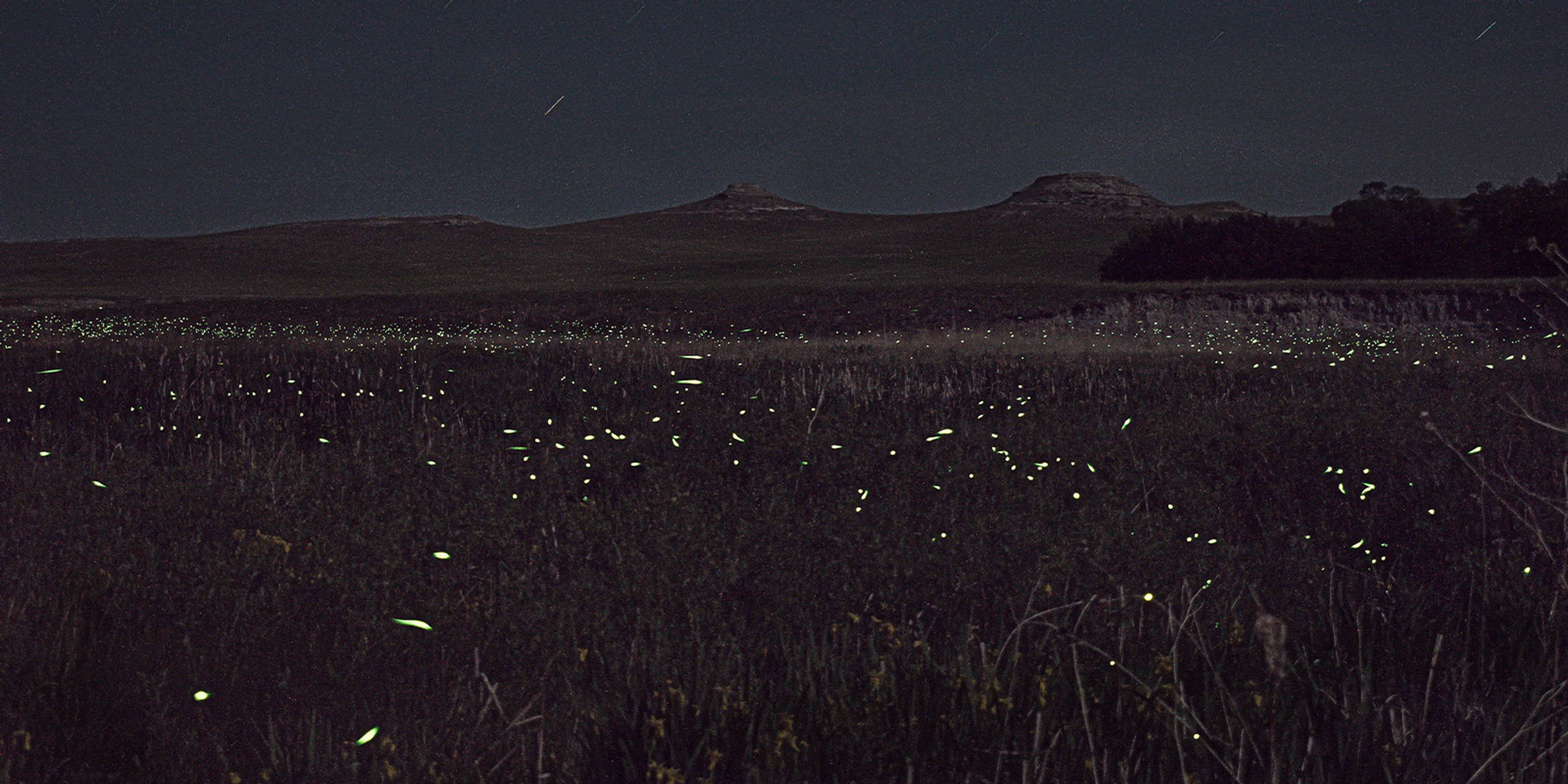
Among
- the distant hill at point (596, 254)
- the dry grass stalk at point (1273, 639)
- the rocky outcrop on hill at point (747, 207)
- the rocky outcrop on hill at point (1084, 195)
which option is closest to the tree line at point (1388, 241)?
the distant hill at point (596, 254)

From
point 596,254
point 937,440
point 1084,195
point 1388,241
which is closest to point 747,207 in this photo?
point 1084,195

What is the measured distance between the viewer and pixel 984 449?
344 inches

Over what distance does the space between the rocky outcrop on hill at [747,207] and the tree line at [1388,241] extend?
75.0 meters

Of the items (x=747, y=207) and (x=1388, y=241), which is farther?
(x=747, y=207)

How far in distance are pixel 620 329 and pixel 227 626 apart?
82.2ft

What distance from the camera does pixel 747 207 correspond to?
135000 mm

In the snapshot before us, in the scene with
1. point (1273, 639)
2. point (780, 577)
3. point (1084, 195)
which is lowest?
point (780, 577)

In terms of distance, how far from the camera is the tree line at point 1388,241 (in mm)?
44312

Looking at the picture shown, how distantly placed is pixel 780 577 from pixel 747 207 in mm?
131564

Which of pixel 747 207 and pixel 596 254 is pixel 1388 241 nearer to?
pixel 596 254

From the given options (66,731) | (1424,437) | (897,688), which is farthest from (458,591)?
(1424,437)

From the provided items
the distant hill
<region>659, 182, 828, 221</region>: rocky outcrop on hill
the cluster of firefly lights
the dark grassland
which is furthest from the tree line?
<region>659, 182, 828, 221</region>: rocky outcrop on hill

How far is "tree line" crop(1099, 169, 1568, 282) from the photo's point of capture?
4431cm

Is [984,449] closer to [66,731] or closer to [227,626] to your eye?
[227,626]
